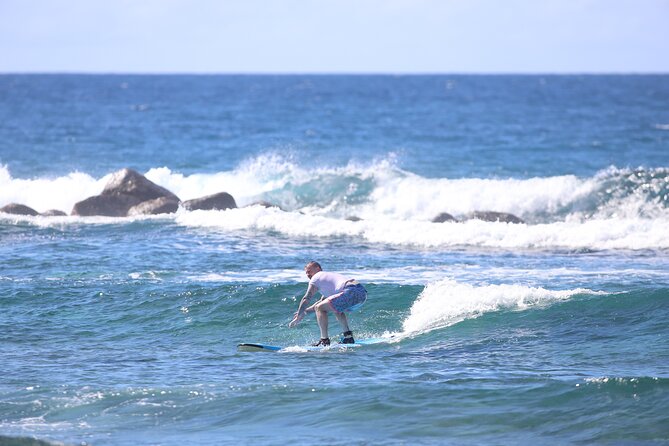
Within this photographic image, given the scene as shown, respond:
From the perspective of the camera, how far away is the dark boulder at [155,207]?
1142 inches

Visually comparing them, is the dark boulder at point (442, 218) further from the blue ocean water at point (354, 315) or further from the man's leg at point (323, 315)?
the man's leg at point (323, 315)

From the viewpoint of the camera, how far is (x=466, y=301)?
1762cm

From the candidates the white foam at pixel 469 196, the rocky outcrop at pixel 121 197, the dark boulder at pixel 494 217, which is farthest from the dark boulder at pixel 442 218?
the rocky outcrop at pixel 121 197

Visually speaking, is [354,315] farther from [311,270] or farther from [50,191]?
[50,191]

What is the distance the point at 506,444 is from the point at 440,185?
77.7 feet

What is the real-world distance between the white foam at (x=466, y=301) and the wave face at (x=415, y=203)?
6.44 m

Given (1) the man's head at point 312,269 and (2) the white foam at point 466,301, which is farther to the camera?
(2) the white foam at point 466,301

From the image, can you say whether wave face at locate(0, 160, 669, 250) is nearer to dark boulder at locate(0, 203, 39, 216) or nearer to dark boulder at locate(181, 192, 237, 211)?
dark boulder at locate(181, 192, 237, 211)

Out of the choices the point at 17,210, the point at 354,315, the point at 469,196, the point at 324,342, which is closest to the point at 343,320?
the point at 324,342

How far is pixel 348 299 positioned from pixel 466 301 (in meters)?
2.92

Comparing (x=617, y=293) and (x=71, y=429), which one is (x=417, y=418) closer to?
(x=71, y=429)

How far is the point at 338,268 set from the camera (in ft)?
70.0

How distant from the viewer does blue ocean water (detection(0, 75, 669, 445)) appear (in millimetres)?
12430

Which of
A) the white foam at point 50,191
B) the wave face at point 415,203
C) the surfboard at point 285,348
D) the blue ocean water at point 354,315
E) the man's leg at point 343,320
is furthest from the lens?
the white foam at point 50,191
